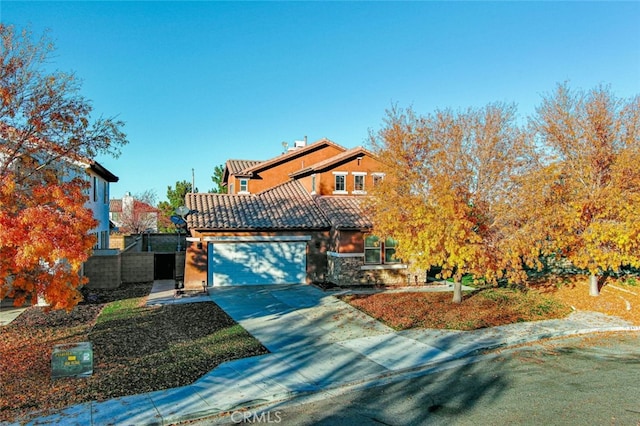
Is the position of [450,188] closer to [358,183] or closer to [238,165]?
[358,183]

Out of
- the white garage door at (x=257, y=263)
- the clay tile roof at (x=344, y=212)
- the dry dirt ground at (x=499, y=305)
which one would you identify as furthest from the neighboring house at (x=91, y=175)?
the clay tile roof at (x=344, y=212)

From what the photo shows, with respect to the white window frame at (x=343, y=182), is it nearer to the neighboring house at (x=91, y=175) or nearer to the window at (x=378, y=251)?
the window at (x=378, y=251)

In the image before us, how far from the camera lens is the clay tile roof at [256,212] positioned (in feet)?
68.8

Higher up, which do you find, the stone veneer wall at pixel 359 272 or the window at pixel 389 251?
the window at pixel 389 251

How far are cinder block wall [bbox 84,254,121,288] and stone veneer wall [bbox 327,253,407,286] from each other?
400 inches

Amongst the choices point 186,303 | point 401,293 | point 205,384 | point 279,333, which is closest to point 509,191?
point 401,293

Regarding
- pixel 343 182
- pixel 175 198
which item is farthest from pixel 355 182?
pixel 175 198

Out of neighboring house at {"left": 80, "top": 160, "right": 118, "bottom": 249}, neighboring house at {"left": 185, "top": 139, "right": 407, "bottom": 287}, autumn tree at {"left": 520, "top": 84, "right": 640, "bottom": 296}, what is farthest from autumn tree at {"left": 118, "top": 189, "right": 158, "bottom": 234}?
autumn tree at {"left": 520, "top": 84, "right": 640, "bottom": 296}

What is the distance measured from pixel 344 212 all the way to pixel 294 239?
287 cm

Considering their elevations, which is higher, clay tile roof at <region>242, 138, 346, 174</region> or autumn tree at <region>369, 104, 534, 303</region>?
clay tile roof at <region>242, 138, 346, 174</region>

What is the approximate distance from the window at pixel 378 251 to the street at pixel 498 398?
10.2 m

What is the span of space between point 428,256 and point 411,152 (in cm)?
409

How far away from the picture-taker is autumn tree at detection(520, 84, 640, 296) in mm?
15586

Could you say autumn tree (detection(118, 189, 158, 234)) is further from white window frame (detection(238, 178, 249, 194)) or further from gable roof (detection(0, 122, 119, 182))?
gable roof (detection(0, 122, 119, 182))
